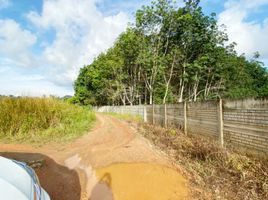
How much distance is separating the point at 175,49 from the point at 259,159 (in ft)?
68.2

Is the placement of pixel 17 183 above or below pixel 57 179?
above

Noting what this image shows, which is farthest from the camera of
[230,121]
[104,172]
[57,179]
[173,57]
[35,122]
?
[173,57]

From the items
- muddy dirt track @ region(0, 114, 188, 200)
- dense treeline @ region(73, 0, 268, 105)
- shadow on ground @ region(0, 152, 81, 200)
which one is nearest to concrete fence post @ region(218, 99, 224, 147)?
muddy dirt track @ region(0, 114, 188, 200)

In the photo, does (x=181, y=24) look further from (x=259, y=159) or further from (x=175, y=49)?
(x=259, y=159)

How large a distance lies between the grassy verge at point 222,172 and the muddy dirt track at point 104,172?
0.31m

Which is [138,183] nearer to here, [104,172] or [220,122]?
[104,172]

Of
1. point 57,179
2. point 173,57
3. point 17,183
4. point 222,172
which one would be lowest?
point 57,179

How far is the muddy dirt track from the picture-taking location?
4215 millimetres

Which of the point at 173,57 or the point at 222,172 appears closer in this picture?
the point at 222,172

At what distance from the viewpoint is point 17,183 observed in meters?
2.19

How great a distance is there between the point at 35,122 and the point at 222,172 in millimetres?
7439

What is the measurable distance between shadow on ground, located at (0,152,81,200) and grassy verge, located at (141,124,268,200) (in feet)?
7.00

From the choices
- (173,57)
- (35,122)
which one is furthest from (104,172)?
(173,57)

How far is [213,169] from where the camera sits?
4883 millimetres
